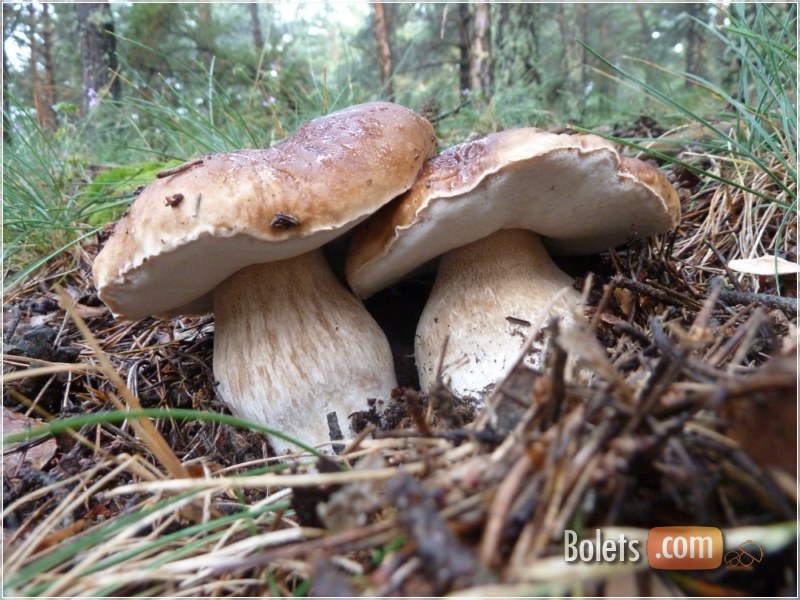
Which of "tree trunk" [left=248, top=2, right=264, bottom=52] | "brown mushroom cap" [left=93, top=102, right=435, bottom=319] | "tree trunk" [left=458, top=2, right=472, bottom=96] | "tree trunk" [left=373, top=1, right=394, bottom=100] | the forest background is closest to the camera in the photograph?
"brown mushroom cap" [left=93, top=102, right=435, bottom=319]

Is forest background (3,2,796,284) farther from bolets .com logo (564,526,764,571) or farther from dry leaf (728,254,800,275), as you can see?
bolets .com logo (564,526,764,571)

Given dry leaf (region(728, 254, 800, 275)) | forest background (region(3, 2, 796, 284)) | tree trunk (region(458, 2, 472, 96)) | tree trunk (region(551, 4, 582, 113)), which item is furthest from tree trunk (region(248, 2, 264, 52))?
dry leaf (region(728, 254, 800, 275))

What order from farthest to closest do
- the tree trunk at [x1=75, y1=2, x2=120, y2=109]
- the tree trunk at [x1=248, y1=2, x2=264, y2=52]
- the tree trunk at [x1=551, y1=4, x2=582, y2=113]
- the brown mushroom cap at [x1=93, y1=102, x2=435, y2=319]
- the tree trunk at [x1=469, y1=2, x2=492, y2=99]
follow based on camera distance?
the tree trunk at [x1=248, y1=2, x2=264, y2=52] → the tree trunk at [x1=551, y1=4, x2=582, y2=113] → the tree trunk at [x1=75, y1=2, x2=120, y2=109] → the tree trunk at [x1=469, y1=2, x2=492, y2=99] → the brown mushroom cap at [x1=93, y1=102, x2=435, y2=319]

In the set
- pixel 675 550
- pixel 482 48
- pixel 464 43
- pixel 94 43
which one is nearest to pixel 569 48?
pixel 464 43

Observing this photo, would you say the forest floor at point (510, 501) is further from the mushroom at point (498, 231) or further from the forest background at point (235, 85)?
the forest background at point (235, 85)

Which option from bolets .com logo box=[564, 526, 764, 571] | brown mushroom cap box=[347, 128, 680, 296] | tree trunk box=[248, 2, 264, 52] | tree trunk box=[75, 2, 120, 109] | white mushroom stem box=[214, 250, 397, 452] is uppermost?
tree trunk box=[248, 2, 264, 52]

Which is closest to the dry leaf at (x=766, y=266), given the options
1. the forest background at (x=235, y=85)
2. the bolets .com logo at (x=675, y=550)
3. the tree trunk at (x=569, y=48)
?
the forest background at (x=235, y=85)
